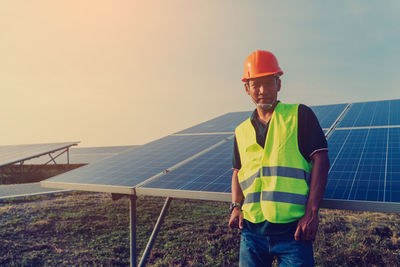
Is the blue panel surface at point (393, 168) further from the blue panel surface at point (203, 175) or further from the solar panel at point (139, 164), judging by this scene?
the solar panel at point (139, 164)

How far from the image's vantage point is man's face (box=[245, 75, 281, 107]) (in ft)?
10.6

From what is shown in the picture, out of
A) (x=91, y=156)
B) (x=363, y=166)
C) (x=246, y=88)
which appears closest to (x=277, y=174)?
(x=246, y=88)

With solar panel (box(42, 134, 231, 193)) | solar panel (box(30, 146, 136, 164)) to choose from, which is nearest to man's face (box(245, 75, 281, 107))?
solar panel (box(42, 134, 231, 193))

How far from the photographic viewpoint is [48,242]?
8383mm

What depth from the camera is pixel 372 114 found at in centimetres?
734

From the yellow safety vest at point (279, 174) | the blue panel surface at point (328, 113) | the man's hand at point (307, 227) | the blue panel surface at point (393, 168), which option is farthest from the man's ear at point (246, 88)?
the blue panel surface at point (328, 113)

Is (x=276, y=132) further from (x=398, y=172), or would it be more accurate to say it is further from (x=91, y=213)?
(x=91, y=213)

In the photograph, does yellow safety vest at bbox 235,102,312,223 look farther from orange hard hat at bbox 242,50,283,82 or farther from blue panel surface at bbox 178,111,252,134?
blue panel surface at bbox 178,111,252,134

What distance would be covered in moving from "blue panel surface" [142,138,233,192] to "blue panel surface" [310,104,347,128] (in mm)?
2505

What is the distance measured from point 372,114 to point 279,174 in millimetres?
5499

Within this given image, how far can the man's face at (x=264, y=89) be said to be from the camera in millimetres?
3217

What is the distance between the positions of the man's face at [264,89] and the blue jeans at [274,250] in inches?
52.7

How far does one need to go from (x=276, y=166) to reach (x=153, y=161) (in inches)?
150

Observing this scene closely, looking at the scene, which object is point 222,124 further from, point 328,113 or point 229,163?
Result: point 229,163
